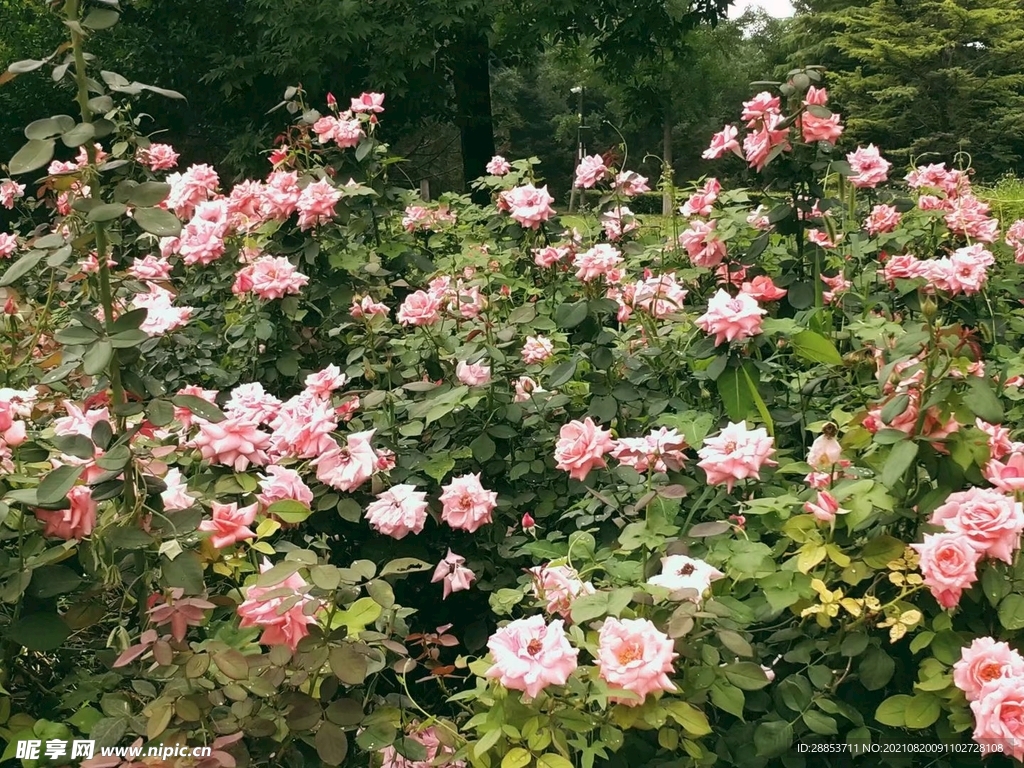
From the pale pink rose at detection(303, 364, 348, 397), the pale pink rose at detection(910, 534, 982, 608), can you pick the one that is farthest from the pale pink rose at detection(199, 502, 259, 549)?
the pale pink rose at detection(910, 534, 982, 608)

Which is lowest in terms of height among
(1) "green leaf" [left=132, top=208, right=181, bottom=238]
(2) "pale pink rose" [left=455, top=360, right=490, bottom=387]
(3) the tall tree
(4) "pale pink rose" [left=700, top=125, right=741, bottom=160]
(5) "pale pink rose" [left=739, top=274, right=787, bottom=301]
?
(3) the tall tree

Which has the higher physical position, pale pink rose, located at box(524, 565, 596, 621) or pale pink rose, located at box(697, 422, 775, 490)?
pale pink rose, located at box(697, 422, 775, 490)

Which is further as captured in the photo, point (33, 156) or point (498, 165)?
point (498, 165)

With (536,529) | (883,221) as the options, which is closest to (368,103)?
(536,529)

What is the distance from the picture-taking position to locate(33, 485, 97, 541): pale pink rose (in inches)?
49.8

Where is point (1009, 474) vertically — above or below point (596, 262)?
above

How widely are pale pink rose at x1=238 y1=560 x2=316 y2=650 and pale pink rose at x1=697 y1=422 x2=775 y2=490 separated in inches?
24.7

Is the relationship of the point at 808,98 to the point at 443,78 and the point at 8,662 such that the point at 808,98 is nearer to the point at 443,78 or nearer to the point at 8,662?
the point at 8,662

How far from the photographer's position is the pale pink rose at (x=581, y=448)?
A: 162 cm

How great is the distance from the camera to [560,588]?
137 cm

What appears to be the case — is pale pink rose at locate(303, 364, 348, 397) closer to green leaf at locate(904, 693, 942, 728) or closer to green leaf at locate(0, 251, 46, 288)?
green leaf at locate(0, 251, 46, 288)

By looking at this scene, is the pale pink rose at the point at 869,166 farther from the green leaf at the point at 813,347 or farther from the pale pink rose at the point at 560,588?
the pale pink rose at the point at 560,588

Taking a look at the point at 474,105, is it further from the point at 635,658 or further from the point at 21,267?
the point at 635,658

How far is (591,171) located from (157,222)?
179cm
